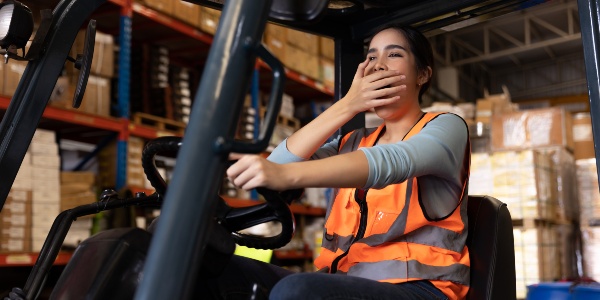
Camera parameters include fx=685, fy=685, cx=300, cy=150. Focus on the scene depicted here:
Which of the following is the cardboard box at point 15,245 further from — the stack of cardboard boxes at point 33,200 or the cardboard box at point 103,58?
the cardboard box at point 103,58

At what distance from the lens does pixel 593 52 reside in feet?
→ 6.27

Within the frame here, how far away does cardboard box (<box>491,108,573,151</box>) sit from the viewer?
801 cm

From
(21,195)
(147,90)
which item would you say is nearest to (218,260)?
(21,195)

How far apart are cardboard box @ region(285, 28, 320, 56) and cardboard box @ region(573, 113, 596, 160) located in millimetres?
3509

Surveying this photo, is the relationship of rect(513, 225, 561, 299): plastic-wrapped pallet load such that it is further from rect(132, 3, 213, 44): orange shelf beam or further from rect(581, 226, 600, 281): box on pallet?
rect(132, 3, 213, 44): orange shelf beam

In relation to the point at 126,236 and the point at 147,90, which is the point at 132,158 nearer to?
the point at 147,90

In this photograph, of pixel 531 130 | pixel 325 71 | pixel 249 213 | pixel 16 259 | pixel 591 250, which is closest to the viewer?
pixel 249 213

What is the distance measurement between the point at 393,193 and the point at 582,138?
7.42 meters

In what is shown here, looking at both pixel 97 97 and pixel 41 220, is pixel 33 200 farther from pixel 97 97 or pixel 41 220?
pixel 97 97

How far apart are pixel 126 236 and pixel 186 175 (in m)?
0.45

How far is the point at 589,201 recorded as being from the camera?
8109 millimetres

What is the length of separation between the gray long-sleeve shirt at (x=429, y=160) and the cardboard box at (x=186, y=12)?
186 inches

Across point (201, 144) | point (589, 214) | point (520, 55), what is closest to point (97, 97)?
point (201, 144)

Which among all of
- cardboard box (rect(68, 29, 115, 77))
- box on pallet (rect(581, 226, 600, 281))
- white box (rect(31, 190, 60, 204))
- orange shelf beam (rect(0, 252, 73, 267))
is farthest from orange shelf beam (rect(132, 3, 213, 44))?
box on pallet (rect(581, 226, 600, 281))
